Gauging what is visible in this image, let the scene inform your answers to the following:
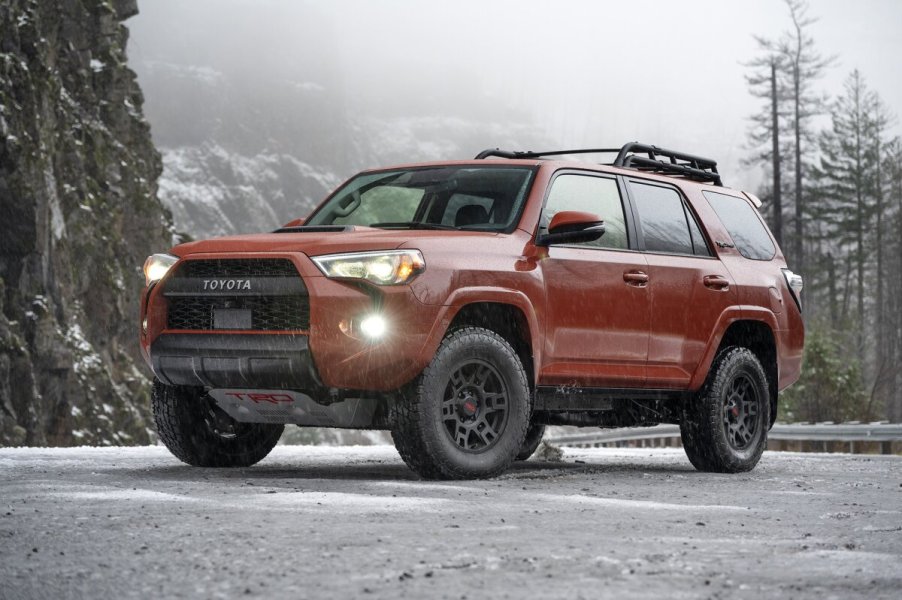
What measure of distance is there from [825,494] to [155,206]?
5542cm

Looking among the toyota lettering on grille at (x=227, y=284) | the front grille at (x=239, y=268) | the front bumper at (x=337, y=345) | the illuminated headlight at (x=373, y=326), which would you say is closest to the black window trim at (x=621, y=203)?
the front bumper at (x=337, y=345)

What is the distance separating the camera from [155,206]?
60062mm

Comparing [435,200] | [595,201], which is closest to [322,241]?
[435,200]

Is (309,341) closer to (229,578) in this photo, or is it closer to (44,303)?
(229,578)

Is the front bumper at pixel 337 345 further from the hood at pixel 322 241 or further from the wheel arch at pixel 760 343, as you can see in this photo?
the wheel arch at pixel 760 343

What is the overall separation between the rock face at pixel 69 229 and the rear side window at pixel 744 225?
29.3m

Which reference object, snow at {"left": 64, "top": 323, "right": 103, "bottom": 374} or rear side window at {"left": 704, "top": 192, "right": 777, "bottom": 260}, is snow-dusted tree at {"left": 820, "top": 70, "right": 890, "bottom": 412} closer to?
snow at {"left": 64, "top": 323, "right": 103, "bottom": 374}

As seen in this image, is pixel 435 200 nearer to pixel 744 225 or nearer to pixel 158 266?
pixel 158 266

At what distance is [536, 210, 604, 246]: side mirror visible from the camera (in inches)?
295

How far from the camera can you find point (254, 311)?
7164 millimetres

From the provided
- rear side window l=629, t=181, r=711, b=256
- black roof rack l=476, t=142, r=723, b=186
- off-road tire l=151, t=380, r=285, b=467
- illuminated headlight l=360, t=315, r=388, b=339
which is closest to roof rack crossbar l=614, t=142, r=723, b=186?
black roof rack l=476, t=142, r=723, b=186

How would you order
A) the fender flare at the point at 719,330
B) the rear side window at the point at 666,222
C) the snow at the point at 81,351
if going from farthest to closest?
the snow at the point at 81,351 → the fender flare at the point at 719,330 → the rear side window at the point at 666,222

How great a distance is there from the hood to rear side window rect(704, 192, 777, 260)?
286 cm

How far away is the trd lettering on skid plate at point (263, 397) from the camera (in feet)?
23.8
